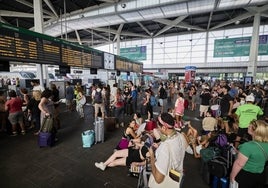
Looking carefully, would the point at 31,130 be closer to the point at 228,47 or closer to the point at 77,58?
the point at 77,58

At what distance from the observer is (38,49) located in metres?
5.50

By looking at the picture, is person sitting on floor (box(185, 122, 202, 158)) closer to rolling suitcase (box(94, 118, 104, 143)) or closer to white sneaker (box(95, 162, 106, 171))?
white sneaker (box(95, 162, 106, 171))

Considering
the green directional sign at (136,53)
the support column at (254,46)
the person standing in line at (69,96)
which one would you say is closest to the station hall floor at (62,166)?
the person standing in line at (69,96)

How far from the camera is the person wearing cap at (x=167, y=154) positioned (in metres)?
1.50

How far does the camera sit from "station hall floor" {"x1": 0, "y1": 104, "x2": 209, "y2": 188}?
9.09ft

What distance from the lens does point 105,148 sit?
4156 millimetres

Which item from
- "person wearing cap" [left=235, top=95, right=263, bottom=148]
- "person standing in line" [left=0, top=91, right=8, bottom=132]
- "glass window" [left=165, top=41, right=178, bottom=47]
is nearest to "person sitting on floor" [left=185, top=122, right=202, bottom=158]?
"person wearing cap" [left=235, top=95, right=263, bottom=148]

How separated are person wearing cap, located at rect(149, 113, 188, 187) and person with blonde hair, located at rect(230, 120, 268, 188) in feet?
2.58

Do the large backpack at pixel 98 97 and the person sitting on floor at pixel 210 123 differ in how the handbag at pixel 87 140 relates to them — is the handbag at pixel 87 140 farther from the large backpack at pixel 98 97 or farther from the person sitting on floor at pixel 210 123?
the person sitting on floor at pixel 210 123

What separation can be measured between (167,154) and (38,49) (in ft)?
20.2

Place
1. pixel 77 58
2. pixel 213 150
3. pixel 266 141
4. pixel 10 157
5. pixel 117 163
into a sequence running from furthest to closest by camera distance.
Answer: pixel 77 58
pixel 10 157
pixel 117 163
pixel 213 150
pixel 266 141

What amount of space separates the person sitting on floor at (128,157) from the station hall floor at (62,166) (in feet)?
0.41

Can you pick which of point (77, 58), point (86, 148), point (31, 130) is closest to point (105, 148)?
point (86, 148)

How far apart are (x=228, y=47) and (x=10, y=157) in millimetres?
20806
